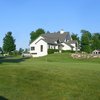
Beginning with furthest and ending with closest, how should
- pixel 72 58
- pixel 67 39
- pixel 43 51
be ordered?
pixel 67 39
pixel 43 51
pixel 72 58

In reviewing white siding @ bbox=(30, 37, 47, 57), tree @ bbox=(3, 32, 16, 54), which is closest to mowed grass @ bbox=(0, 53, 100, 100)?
white siding @ bbox=(30, 37, 47, 57)

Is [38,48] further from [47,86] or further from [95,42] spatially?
[47,86]

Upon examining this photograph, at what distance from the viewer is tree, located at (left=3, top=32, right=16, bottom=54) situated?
348 ft

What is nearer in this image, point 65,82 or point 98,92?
point 98,92

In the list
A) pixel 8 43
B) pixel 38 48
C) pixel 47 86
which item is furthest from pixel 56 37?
pixel 47 86

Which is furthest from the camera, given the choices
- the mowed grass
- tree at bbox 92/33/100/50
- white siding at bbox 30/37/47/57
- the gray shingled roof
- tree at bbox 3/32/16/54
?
tree at bbox 92/33/100/50

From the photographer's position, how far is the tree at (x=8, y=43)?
106062mm

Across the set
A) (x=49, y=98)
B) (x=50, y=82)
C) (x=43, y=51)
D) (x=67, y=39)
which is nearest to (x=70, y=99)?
(x=49, y=98)

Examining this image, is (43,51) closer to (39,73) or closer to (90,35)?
(90,35)

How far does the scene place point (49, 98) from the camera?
14406 mm

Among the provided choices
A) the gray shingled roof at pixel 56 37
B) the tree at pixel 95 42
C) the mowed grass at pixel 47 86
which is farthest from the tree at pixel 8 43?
the mowed grass at pixel 47 86

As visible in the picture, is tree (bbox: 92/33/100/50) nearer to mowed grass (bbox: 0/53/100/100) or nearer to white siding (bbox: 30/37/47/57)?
white siding (bbox: 30/37/47/57)

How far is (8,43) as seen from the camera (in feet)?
347

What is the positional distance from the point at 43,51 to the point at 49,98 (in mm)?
77317
